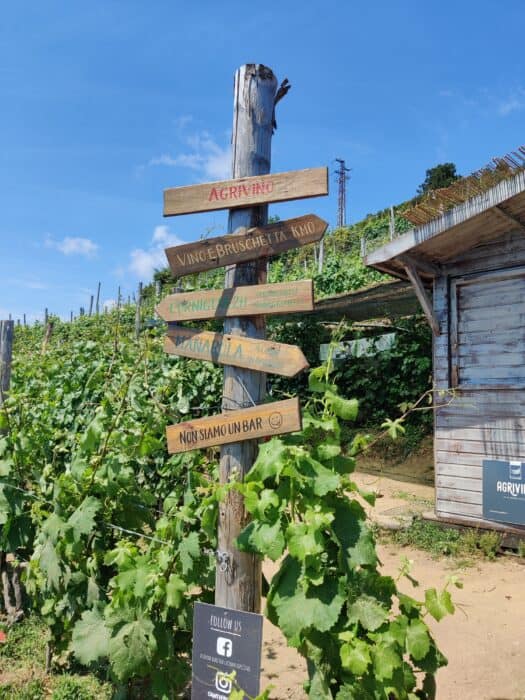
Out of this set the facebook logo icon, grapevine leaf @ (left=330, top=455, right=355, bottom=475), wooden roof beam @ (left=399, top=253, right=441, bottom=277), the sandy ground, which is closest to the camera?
grapevine leaf @ (left=330, top=455, right=355, bottom=475)

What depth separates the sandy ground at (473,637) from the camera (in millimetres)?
3414

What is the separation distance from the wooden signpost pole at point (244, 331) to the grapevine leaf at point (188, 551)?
114 millimetres

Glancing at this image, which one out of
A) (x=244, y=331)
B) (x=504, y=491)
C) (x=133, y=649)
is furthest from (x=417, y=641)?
(x=504, y=491)

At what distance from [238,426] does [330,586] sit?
0.81 metres

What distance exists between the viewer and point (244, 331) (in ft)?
8.93

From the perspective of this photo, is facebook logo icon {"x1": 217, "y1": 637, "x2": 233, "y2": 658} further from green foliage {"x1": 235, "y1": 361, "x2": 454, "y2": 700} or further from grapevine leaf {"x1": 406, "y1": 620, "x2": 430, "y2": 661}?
grapevine leaf {"x1": 406, "y1": 620, "x2": 430, "y2": 661}

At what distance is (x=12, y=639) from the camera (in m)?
3.91

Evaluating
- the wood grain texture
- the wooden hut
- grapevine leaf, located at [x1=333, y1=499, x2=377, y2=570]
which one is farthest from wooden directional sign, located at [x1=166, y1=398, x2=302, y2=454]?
the wooden hut

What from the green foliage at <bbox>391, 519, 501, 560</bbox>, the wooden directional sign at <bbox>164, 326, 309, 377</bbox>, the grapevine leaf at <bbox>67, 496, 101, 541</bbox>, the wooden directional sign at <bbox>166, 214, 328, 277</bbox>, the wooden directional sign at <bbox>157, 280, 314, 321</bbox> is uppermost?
the wooden directional sign at <bbox>166, 214, 328, 277</bbox>

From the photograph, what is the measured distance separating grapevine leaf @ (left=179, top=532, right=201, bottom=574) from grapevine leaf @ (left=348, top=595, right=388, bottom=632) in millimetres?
803

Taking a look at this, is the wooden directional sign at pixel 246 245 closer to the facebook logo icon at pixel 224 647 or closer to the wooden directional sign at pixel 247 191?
the wooden directional sign at pixel 247 191

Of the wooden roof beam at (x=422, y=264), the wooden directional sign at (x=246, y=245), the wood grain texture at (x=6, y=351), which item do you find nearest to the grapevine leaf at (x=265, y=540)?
the wooden directional sign at (x=246, y=245)

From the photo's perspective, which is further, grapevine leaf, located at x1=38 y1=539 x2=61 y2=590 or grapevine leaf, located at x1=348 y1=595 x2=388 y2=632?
grapevine leaf, located at x1=38 y1=539 x2=61 y2=590

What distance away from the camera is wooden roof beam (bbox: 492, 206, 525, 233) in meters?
5.34
